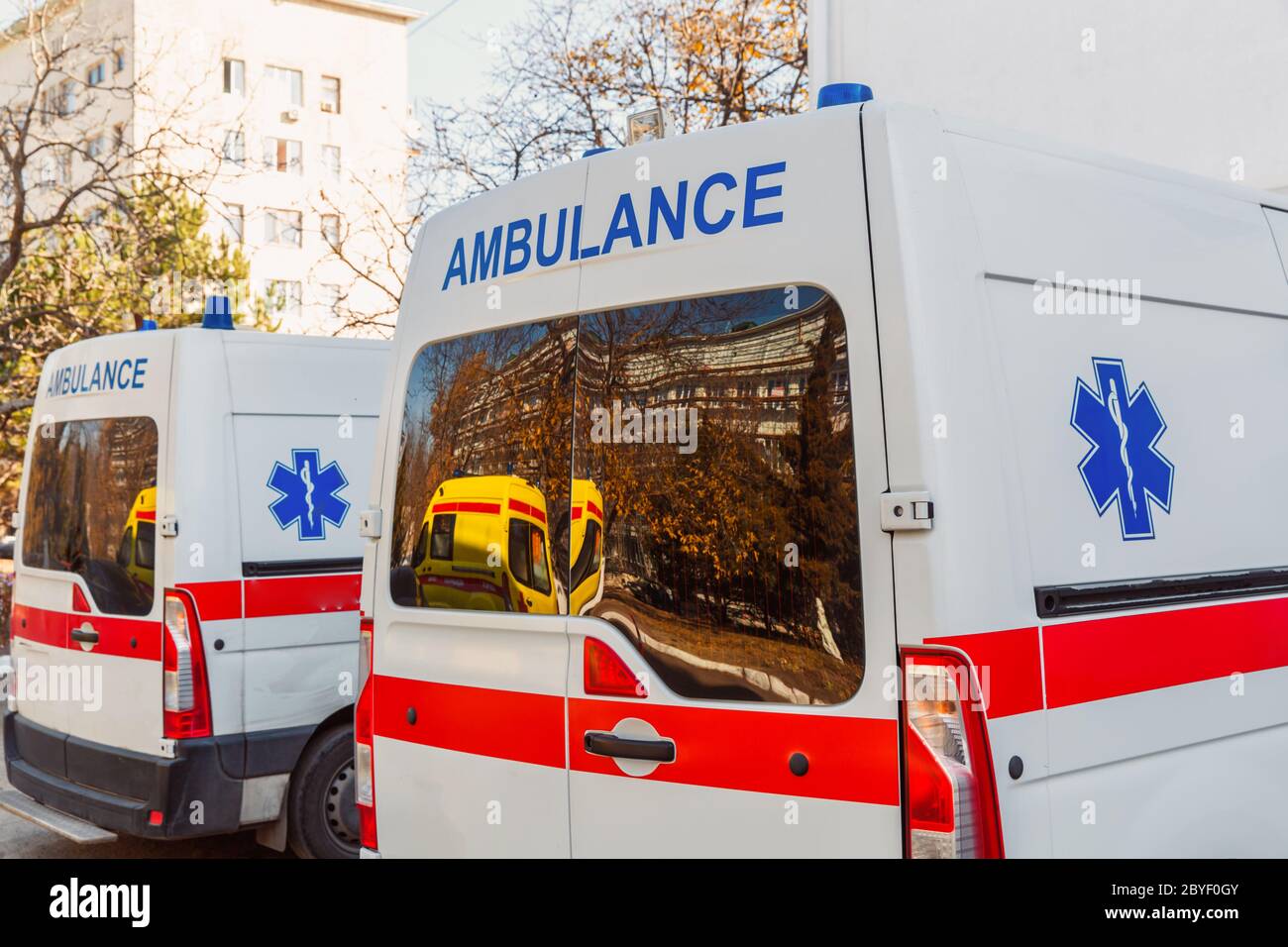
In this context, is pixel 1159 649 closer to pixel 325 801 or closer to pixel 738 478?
pixel 738 478

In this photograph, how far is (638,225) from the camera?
301 centimetres

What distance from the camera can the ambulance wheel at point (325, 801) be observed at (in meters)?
5.42

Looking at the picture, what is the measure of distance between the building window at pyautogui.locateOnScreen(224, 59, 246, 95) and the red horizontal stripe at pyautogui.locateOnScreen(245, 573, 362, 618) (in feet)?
126

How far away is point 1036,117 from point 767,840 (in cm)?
767

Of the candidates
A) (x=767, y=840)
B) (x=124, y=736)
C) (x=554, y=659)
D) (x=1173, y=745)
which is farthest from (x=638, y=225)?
(x=124, y=736)

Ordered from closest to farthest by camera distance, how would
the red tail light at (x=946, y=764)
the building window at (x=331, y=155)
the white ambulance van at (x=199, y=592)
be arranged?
the red tail light at (x=946, y=764) < the white ambulance van at (x=199, y=592) < the building window at (x=331, y=155)

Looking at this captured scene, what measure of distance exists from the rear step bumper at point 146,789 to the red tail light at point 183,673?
75mm

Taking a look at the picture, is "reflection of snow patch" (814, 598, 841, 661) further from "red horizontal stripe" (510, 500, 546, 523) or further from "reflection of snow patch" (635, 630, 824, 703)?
"red horizontal stripe" (510, 500, 546, 523)

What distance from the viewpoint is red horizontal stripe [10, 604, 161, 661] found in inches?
204

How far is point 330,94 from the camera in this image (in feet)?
141

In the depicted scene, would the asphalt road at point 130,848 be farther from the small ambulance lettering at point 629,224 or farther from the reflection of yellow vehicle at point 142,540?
the small ambulance lettering at point 629,224

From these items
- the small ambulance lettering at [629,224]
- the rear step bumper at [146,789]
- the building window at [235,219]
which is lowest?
the rear step bumper at [146,789]

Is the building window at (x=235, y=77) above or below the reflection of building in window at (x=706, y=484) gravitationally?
above

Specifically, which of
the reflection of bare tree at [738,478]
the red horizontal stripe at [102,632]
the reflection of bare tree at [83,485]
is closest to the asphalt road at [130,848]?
the red horizontal stripe at [102,632]
